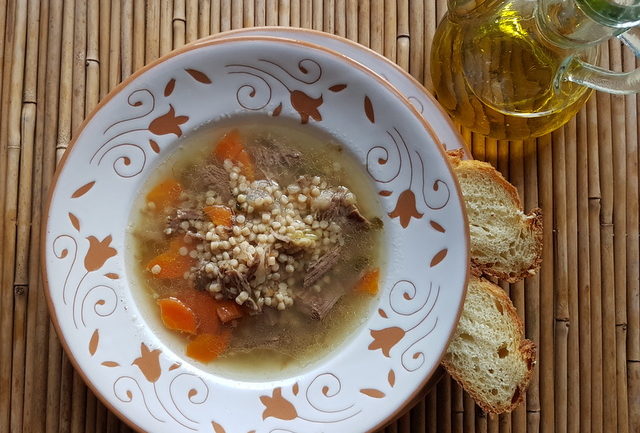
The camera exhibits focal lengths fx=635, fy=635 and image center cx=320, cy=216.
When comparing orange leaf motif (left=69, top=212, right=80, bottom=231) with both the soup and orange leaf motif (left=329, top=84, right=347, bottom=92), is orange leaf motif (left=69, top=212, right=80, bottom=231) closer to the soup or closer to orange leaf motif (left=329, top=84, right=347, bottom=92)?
the soup

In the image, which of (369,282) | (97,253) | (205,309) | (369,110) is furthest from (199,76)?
(369,282)

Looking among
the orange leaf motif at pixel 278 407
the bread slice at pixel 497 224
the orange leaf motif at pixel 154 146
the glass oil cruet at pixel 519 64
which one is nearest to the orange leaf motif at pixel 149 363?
the orange leaf motif at pixel 278 407

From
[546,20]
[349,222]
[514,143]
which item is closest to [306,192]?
[349,222]

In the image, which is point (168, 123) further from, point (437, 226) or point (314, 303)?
point (437, 226)

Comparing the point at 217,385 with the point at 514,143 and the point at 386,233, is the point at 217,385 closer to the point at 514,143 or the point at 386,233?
the point at 386,233

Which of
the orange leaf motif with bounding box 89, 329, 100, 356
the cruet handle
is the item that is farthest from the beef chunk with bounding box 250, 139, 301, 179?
the cruet handle

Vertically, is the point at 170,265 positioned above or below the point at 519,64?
below

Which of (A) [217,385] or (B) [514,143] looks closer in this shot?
(A) [217,385]
